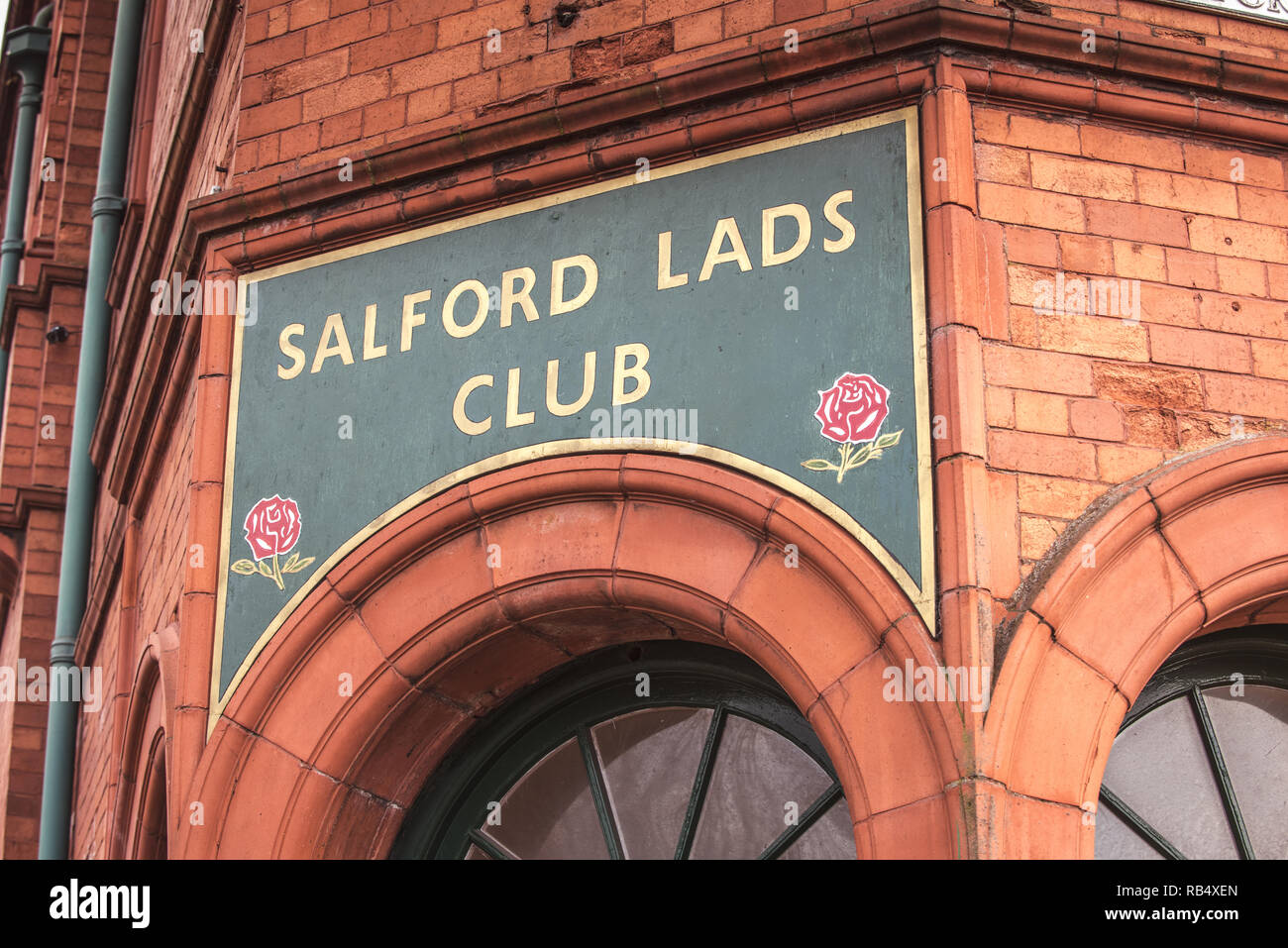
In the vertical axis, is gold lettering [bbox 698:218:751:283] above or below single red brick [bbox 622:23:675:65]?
below

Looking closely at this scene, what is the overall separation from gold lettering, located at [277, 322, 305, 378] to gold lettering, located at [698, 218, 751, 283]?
1339 mm

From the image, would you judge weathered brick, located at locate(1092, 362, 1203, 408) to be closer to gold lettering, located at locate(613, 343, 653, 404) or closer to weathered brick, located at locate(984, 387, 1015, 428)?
weathered brick, located at locate(984, 387, 1015, 428)

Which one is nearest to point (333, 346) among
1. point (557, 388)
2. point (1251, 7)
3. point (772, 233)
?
point (557, 388)

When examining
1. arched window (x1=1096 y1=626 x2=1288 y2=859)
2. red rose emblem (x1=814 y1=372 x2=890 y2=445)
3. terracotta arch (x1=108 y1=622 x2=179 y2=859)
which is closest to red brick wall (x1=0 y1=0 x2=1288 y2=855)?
terracotta arch (x1=108 y1=622 x2=179 y2=859)

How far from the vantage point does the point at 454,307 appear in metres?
5.58

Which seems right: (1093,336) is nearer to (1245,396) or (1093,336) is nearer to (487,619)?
(1245,396)

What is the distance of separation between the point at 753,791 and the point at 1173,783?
1.16 metres

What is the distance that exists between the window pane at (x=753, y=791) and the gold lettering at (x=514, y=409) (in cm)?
109

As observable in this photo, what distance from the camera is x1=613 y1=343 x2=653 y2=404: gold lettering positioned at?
17.0 feet

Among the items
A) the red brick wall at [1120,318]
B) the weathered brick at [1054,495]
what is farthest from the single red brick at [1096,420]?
the weathered brick at [1054,495]

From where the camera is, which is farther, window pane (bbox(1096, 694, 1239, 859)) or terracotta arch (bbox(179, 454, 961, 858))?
window pane (bbox(1096, 694, 1239, 859))

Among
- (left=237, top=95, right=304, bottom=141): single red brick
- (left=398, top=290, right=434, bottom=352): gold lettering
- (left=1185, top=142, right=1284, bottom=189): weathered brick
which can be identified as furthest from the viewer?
(left=237, top=95, right=304, bottom=141): single red brick

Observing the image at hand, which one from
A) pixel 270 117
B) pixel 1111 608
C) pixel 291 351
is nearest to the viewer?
pixel 1111 608

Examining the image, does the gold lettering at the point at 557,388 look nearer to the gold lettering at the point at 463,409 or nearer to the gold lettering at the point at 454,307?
the gold lettering at the point at 463,409
